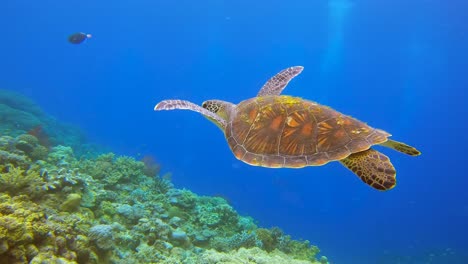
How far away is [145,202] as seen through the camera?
7.93 m

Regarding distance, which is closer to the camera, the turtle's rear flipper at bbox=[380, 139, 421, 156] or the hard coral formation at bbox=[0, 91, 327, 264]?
the hard coral formation at bbox=[0, 91, 327, 264]

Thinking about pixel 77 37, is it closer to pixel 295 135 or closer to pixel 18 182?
pixel 18 182

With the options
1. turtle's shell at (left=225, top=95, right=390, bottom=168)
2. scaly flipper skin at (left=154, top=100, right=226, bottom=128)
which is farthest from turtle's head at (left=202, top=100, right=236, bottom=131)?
turtle's shell at (left=225, top=95, right=390, bottom=168)

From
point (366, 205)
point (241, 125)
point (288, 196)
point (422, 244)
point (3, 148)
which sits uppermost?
point (366, 205)

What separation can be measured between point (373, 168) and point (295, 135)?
1207mm

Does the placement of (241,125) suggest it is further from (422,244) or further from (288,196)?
(288,196)

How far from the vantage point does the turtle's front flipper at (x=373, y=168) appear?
3875 mm

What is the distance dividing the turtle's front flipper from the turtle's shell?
15cm

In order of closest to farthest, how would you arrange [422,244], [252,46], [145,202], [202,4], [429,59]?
[145,202]
[422,244]
[429,59]
[202,4]
[252,46]

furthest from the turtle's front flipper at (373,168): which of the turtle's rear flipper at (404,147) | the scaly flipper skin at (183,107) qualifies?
the scaly flipper skin at (183,107)

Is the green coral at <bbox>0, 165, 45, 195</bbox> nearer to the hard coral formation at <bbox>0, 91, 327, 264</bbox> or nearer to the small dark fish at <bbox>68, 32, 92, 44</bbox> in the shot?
the hard coral formation at <bbox>0, 91, 327, 264</bbox>

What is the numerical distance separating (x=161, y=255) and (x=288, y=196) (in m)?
46.0

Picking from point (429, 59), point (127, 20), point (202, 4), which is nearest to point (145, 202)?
point (429, 59)

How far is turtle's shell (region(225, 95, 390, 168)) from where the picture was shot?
444 cm
